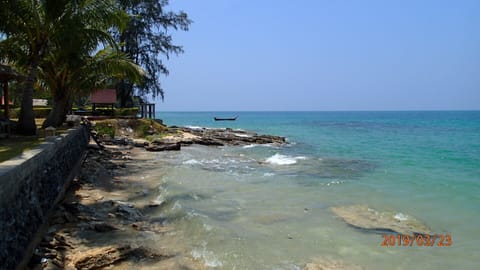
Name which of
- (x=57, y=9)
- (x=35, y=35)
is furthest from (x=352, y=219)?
(x=35, y=35)

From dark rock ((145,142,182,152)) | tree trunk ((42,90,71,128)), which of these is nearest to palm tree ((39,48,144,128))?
tree trunk ((42,90,71,128))

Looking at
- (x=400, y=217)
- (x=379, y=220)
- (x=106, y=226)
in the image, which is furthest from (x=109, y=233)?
(x=400, y=217)

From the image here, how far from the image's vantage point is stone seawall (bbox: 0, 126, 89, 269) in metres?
4.77

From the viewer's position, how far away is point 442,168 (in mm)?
16875

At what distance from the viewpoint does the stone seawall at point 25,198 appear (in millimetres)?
4766

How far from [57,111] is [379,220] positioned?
44.6 feet

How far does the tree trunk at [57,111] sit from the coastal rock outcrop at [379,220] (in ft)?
40.2

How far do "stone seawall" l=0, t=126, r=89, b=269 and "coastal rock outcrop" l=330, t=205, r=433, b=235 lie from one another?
19.5ft

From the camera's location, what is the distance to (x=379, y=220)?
8.42 metres

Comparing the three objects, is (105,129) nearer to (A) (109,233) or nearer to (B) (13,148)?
(B) (13,148)

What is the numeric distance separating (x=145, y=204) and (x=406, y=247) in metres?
5.80

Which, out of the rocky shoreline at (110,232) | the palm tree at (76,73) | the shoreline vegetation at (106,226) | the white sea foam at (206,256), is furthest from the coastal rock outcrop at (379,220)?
the palm tree at (76,73)
